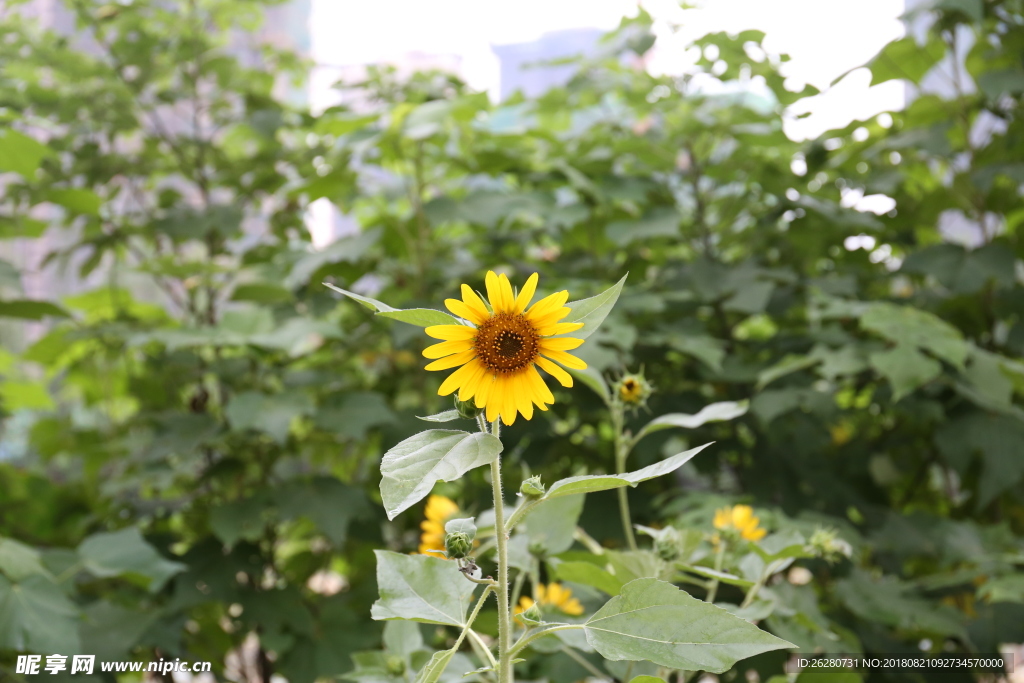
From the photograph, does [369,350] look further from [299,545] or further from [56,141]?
[56,141]

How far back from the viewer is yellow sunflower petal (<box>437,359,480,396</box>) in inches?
15.4

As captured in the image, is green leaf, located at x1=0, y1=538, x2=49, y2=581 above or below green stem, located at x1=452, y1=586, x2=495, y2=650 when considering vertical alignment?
above

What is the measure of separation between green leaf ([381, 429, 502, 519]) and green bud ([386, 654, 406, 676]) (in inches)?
9.1

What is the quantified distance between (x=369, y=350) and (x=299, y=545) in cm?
49

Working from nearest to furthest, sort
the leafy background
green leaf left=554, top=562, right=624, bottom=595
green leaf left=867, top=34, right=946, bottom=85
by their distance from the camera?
green leaf left=554, top=562, right=624, bottom=595 < the leafy background < green leaf left=867, top=34, right=946, bottom=85

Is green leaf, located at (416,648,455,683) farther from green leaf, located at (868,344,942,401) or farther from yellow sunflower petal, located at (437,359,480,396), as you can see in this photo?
green leaf, located at (868,344,942,401)

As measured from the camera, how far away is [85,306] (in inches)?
57.9

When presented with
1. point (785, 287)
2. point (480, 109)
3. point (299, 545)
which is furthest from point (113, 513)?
point (785, 287)

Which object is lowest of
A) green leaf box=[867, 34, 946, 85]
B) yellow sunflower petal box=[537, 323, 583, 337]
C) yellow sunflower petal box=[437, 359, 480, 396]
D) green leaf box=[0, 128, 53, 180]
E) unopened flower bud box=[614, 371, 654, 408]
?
yellow sunflower petal box=[437, 359, 480, 396]

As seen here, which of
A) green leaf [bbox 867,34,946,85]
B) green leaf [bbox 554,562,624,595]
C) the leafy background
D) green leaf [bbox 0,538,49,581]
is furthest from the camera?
green leaf [bbox 867,34,946,85]

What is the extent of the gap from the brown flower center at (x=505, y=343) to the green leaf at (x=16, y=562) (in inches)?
24.7

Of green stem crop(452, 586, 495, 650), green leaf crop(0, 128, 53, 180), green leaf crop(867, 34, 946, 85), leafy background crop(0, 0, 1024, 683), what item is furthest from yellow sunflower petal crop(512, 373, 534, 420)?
green leaf crop(867, 34, 946, 85)

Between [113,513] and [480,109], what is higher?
[480,109]

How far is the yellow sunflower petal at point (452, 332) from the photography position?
0.38 m
